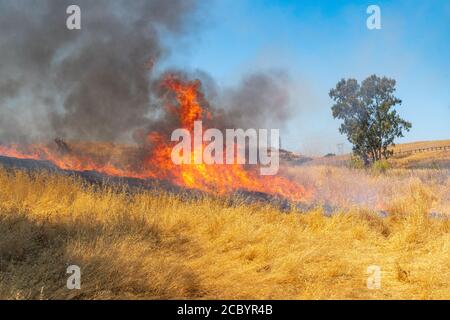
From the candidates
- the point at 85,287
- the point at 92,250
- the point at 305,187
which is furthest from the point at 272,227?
the point at 305,187

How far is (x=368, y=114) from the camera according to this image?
105 ft

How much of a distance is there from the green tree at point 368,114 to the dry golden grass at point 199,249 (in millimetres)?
21210

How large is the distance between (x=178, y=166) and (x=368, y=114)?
2011cm

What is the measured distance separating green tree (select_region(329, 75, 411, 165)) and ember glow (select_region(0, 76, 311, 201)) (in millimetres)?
A: 14453

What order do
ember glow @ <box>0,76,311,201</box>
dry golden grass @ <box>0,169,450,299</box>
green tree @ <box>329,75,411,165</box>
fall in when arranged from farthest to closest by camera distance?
green tree @ <box>329,75,411,165</box>
ember glow @ <box>0,76,311,201</box>
dry golden grass @ <box>0,169,450,299</box>

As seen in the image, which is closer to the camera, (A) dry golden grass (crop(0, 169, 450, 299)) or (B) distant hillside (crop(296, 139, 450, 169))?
(A) dry golden grass (crop(0, 169, 450, 299))

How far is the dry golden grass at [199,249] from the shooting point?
18.2 feet

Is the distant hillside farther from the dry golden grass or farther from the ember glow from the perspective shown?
the dry golden grass

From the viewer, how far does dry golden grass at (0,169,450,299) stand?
5.54m

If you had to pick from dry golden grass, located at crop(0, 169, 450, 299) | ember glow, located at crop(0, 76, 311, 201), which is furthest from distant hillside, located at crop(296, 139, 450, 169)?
dry golden grass, located at crop(0, 169, 450, 299)

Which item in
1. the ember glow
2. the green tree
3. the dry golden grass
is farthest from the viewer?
the green tree

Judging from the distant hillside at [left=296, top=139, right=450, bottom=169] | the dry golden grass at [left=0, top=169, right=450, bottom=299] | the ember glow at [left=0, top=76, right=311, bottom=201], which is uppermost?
the distant hillside at [left=296, top=139, right=450, bottom=169]

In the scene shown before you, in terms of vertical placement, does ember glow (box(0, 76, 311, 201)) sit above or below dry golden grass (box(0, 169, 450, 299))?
above
